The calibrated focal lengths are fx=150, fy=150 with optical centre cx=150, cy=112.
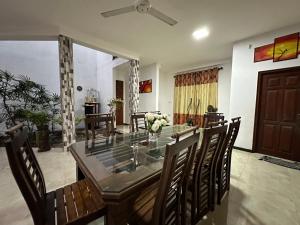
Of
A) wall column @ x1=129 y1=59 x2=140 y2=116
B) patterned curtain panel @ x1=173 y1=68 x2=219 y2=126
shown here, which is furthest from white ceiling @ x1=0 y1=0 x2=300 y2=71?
patterned curtain panel @ x1=173 y1=68 x2=219 y2=126

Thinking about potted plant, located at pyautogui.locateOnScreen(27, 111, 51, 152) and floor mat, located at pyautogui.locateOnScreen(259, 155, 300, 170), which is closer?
floor mat, located at pyautogui.locateOnScreen(259, 155, 300, 170)

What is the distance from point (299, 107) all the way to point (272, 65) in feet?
3.26

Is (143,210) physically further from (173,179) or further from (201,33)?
(201,33)

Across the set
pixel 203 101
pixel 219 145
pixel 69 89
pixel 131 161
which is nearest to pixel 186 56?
pixel 203 101

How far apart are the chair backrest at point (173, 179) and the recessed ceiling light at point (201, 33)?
2982 millimetres

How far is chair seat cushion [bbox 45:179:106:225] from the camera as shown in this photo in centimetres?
91

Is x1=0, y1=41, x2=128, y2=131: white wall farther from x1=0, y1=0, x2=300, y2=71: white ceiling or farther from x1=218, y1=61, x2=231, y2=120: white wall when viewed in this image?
x1=218, y1=61, x2=231, y2=120: white wall

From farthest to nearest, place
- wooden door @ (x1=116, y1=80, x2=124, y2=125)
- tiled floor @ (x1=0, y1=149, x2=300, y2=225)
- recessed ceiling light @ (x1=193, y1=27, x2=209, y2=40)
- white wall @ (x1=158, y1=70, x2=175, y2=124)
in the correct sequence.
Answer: wooden door @ (x1=116, y1=80, x2=124, y2=125) < white wall @ (x1=158, y1=70, x2=175, y2=124) < recessed ceiling light @ (x1=193, y1=27, x2=209, y2=40) < tiled floor @ (x1=0, y1=149, x2=300, y2=225)

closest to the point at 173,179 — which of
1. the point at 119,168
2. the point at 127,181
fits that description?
the point at 127,181

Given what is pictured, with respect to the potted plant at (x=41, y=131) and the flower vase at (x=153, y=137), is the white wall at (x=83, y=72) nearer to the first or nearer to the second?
the potted plant at (x=41, y=131)

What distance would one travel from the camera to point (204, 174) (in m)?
1.55

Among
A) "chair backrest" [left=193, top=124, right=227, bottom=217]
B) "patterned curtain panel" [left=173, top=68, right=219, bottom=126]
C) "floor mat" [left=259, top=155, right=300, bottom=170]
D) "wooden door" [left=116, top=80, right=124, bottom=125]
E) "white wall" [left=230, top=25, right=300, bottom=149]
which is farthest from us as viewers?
"wooden door" [left=116, top=80, right=124, bottom=125]

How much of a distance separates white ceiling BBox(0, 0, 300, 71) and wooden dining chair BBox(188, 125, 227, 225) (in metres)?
2.14

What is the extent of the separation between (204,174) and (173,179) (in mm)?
797
